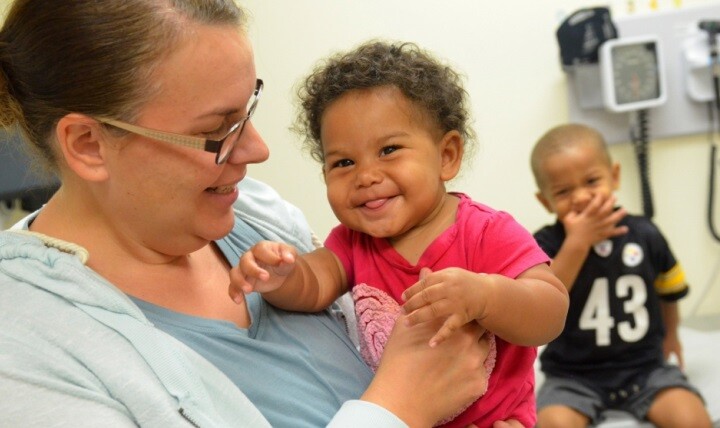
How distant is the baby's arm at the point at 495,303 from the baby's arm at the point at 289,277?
0.21 m

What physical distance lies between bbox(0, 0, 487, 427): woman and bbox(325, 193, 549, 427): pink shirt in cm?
9

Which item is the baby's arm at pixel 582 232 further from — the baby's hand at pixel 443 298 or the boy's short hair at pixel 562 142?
the baby's hand at pixel 443 298

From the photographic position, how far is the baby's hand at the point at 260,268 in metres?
1.21

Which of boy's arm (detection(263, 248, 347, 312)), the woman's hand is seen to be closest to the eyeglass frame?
boy's arm (detection(263, 248, 347, 312))

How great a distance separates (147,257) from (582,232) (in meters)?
1.53

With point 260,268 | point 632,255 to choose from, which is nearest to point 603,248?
point 632,255

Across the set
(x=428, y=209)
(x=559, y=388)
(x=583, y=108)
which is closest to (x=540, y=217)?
(x=583, y=108)

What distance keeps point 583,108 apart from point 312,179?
98cm

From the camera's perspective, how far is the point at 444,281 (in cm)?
111

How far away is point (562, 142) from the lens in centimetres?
254

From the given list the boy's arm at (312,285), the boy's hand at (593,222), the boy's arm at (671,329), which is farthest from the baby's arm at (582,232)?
the boy's arm at (312,285)

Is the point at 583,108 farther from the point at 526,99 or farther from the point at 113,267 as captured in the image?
the point at 113,267

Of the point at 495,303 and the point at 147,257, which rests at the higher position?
the point at 147,257

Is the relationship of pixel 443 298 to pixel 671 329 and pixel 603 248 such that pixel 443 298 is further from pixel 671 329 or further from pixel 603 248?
pixel 671 329
